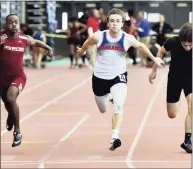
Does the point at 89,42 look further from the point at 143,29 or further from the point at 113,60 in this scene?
the point at 143,29

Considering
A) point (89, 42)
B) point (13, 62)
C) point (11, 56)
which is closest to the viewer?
point (89, 42)

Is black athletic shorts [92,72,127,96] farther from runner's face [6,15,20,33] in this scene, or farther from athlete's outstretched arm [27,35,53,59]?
runner's face [6,15,20,33]

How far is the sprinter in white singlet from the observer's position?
10906 millimetres

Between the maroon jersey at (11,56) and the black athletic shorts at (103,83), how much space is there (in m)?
0.99

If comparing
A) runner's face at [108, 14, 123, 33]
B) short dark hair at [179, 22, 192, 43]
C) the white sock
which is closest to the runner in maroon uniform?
runner's face at [108, 14, 123, 33]

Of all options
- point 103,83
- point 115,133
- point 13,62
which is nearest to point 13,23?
point 13,62

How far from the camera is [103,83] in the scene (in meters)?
11.7

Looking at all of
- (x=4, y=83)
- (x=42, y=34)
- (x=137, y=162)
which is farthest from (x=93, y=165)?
(x=4, y=83)

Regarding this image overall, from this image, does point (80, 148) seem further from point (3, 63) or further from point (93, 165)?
point (3, 63)

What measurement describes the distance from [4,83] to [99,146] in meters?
35.5

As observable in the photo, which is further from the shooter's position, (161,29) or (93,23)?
(161,29)

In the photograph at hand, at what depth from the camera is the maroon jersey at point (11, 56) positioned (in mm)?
11672

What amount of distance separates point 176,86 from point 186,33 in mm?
1860

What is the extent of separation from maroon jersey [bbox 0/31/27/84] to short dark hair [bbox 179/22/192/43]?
2.01 metres
